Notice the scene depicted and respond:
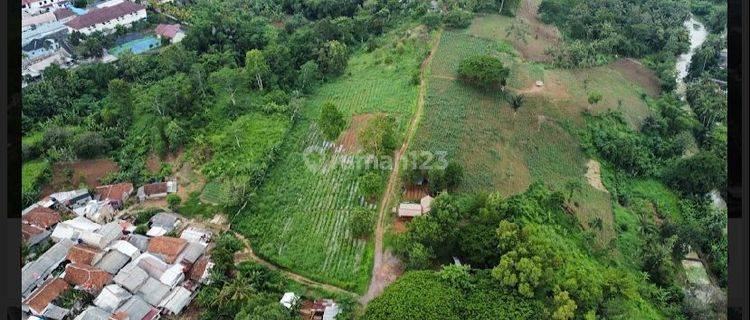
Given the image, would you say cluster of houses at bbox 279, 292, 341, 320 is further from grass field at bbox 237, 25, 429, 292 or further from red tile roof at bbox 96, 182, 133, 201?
red tile roof at bbox 96, 182, 133, 201

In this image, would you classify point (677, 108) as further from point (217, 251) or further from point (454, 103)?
point (217, 251)

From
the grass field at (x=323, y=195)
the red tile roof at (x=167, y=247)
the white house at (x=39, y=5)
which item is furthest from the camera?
the white house at (x=39, y=5)

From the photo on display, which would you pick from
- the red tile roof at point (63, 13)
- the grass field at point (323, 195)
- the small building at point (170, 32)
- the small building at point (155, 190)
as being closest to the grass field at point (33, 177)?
the small building at point (155, 190)

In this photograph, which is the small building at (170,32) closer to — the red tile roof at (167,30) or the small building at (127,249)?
the red tile roof at (167,30)

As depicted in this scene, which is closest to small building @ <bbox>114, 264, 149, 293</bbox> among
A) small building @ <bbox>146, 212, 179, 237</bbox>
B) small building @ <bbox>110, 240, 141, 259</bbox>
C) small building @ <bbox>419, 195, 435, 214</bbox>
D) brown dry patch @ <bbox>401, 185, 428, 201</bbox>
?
small building @ <bbox>110, 240, 141, 259</bbox>

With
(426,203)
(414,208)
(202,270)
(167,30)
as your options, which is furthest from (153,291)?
(167,30)
